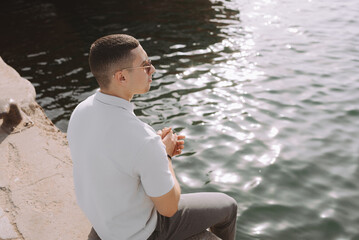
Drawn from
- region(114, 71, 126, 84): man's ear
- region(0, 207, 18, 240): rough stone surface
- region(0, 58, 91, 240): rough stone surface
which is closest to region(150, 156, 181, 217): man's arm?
region(114, 71, 126, 84): man's ear

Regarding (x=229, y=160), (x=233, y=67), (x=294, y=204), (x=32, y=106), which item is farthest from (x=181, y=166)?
(x=233, y=67)

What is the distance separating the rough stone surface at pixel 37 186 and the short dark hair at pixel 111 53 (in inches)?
69.3

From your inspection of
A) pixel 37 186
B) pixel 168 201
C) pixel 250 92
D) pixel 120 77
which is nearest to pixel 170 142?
pixel 168 201

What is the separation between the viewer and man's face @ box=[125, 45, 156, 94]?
2.09 m

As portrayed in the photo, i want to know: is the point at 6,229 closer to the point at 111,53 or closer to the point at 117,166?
the point at 117,166

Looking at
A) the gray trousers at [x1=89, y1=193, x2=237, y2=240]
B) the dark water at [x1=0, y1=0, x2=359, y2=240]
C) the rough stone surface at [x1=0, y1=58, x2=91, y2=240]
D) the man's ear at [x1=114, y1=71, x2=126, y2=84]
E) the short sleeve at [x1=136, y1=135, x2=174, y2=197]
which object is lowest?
the dark water at [x1=0, y1=0, x2=359, y2=240]

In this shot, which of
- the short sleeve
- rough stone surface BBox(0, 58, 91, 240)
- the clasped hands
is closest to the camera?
the short sleeve

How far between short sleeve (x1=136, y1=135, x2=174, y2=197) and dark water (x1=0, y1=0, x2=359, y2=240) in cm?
228

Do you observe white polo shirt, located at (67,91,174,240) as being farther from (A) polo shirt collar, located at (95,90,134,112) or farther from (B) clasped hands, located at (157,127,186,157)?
(B) clasped hands, located at (157,127,186,157)

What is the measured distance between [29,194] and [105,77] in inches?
84.8

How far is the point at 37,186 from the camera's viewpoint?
3.73m

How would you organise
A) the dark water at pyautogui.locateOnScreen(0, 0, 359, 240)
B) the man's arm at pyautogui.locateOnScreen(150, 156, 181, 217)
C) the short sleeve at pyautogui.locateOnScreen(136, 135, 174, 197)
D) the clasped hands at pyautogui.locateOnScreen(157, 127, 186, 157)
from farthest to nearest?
the dark water at pyautogui.locateOnScreen(0, 0, 359, 240)
the clasped hands at pyautogui.locateOnScreen(157, 127, 186, 157)
the man's arm at pyautogui.locateOnScreen(150, 156, 181, 217)
the short sleeve at pyautogui.locateOnScreen(136, 135, 174, 197)

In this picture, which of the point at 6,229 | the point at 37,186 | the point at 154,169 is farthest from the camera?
the point at 37,186

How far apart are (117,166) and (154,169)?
0.24 metres
